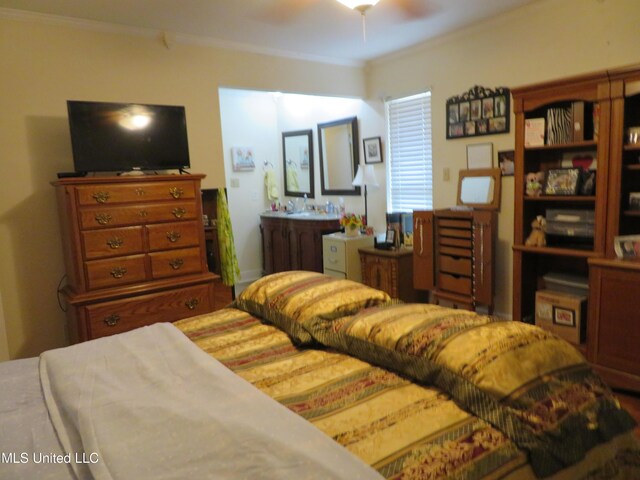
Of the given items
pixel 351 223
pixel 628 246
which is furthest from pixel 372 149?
pixel 628 246

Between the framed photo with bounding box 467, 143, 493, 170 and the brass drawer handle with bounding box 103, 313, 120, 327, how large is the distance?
9.65ft

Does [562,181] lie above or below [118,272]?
above

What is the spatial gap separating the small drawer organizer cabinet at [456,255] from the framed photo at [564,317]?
53 centimetres

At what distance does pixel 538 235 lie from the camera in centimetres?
302

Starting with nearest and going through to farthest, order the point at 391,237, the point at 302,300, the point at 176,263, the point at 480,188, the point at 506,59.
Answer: the point at 302,300 < the point at 176,263 < the point at 506,59 < the point at 480,188 < the point at 391,237

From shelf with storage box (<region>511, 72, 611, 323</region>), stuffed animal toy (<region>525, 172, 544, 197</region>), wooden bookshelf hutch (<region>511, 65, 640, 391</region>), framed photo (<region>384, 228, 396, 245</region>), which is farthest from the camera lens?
framed photo (<region>384, 228, 396, 245</region>)

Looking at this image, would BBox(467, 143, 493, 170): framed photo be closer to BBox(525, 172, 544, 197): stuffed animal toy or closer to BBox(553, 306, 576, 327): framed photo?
BBox(525, 172, 544, 197): stuffed animal toy

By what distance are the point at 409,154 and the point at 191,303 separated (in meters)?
2.50

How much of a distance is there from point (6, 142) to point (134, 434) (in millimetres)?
2621

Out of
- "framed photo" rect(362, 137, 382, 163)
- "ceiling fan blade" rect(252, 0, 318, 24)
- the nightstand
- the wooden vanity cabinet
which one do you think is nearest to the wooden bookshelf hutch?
the nightstand

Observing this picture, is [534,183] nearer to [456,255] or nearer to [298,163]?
[456,255]

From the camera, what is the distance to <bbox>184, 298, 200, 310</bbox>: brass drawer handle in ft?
10.3

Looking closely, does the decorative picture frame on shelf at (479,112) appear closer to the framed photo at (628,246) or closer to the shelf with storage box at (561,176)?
the shelf with storage box at (561,176)

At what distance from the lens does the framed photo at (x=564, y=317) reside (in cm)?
282
